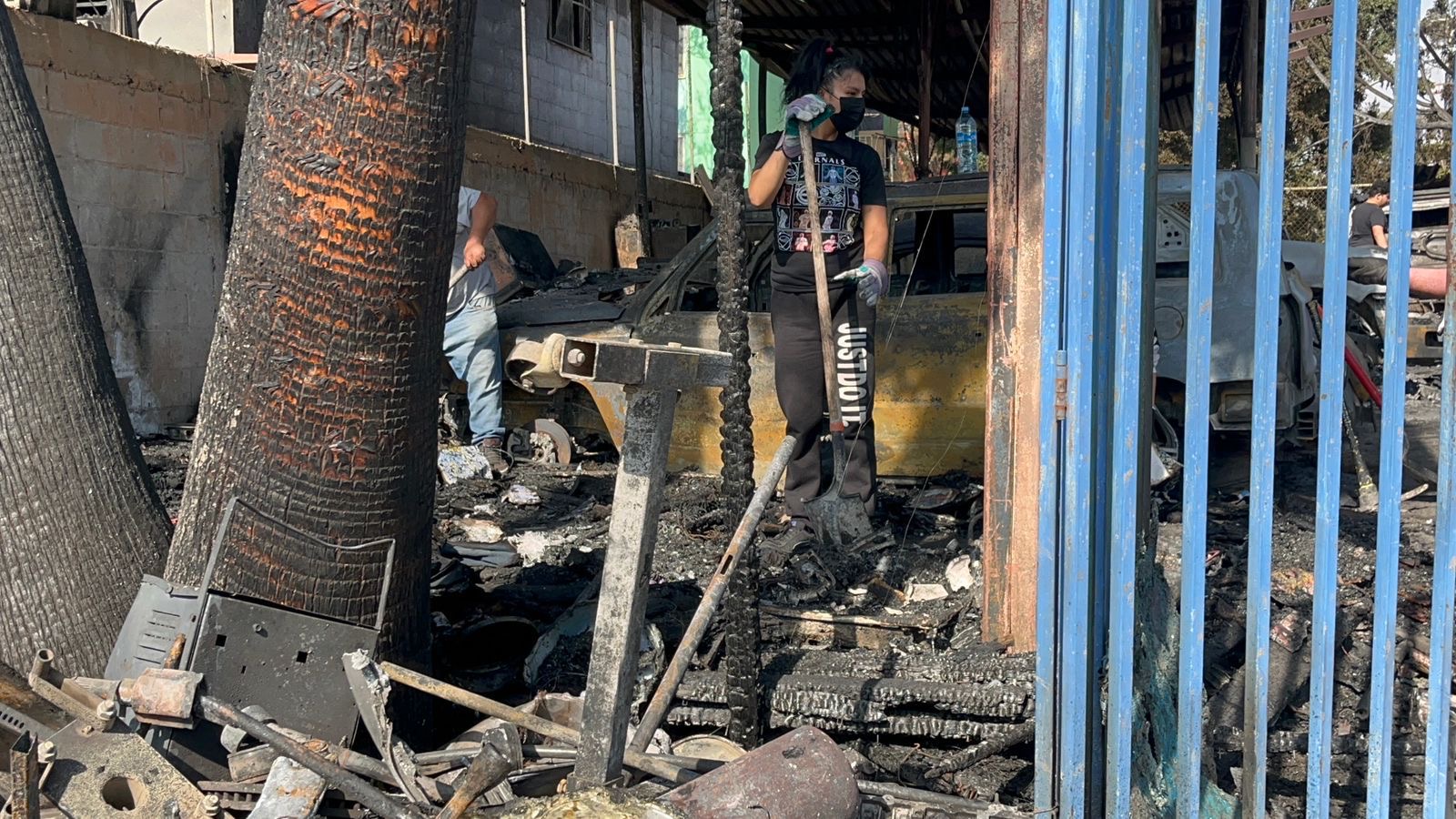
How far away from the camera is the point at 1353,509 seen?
5449 millimetres

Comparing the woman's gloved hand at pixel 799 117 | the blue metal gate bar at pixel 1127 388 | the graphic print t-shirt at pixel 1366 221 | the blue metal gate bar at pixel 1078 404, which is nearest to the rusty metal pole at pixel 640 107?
the woman's gloved hand at pixel 799 117

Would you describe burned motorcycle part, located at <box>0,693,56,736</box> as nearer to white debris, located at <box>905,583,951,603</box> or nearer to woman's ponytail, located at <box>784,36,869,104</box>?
white debris, located at <box>905,583,951,603</box>

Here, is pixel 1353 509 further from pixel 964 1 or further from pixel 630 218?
pixel 630 218

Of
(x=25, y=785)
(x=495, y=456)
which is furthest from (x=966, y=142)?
(x=25, y=785)

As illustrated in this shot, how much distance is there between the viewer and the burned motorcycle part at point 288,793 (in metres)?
2.18

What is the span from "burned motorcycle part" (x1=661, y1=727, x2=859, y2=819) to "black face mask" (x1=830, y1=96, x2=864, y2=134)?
2.81 m

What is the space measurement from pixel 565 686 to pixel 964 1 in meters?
7.38

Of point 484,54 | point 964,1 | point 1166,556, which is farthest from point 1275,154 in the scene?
point 484,54

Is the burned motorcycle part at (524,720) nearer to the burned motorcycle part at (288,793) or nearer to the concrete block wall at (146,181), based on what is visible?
the burned motorcycle part at (288,793)

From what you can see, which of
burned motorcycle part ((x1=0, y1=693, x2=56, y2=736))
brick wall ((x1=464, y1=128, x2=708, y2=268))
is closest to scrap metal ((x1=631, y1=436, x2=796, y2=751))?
burned motorcycle part ((x1=0, y1=693, x2=56, y2=736))

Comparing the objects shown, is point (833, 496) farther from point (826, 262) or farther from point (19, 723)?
point (19, 723)

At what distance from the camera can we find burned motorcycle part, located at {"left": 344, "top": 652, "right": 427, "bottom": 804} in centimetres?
225

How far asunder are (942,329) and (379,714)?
145 inches

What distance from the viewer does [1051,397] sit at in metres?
2.28
